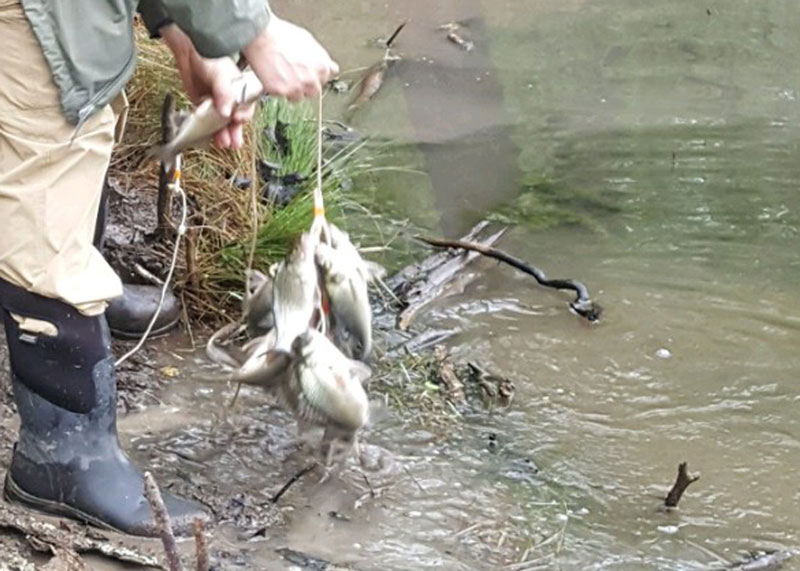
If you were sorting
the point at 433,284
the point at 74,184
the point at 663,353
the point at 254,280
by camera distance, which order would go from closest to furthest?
the point at 74,184 < the point at 254,280 < the point at 663,353 < the point at 433,284

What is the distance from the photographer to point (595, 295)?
6027mm

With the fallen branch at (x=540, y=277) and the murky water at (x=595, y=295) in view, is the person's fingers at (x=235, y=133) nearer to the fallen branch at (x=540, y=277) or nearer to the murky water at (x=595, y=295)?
the murky water at (x=595, y=295)

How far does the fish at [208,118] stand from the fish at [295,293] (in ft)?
1.32

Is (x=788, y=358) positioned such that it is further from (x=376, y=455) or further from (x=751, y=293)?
(x=376, y=455)

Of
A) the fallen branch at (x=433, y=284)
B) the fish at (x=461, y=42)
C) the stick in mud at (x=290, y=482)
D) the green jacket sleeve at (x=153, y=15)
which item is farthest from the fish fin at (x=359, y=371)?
the fish at (x=461, y=42)

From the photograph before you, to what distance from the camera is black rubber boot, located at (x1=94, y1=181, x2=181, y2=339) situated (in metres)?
4.77

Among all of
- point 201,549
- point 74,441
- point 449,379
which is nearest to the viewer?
point 201,549

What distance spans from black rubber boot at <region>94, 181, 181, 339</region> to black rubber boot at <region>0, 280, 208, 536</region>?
130 cm

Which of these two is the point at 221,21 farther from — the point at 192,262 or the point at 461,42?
the point at 461,42

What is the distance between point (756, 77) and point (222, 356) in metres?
6.65

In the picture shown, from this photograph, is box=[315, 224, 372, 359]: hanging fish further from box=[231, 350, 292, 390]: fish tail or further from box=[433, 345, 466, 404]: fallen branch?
box=[433, 345, 466, 404]: fallen branch

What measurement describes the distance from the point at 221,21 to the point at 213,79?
42 centimetres

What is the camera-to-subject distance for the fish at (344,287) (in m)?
3.22

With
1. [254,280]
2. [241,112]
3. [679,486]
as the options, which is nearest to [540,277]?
[679,486]
